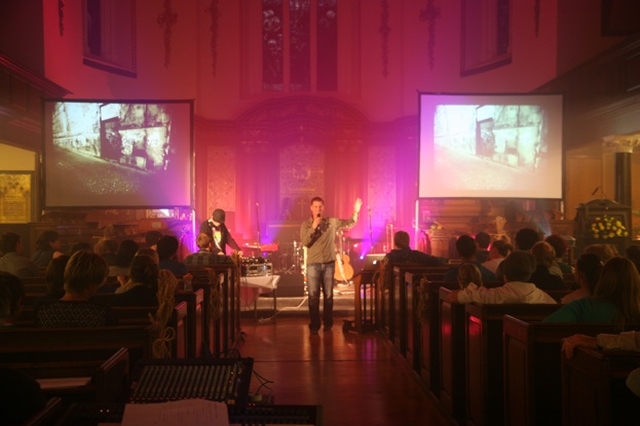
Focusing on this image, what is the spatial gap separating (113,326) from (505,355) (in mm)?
1947

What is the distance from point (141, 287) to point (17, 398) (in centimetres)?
271

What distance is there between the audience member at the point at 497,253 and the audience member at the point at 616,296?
3.23 metres

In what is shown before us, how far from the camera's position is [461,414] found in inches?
183

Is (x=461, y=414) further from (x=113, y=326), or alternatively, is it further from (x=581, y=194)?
(x=581, y=194)

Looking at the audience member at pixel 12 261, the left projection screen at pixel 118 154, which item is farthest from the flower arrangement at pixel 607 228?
the audience member at pixel 12 261

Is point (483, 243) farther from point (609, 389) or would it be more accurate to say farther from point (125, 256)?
point (609, 389)

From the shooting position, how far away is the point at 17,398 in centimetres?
181

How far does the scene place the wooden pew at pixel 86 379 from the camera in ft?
7.27

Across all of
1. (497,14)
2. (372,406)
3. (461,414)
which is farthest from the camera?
(497,14)

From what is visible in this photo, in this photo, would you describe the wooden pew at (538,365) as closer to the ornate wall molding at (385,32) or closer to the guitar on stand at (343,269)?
the guitar on stand at (343,269)

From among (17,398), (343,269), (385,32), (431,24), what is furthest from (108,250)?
(431,24)

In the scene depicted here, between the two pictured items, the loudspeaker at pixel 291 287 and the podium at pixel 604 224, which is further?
the loudspeaker at pixel 291 287

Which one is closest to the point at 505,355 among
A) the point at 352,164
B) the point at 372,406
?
the point at 372,406

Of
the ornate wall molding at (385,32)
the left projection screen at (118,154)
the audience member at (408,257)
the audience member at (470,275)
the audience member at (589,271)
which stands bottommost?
the audience member at (408,257)
